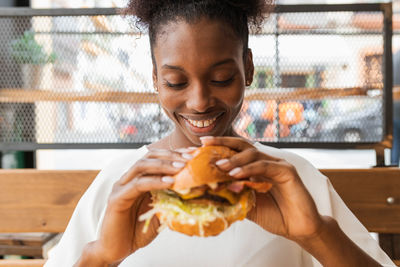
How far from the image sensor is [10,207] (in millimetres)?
1780

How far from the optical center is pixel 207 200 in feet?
3.34

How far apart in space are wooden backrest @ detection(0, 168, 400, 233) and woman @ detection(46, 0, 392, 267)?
A: 1.17 ft

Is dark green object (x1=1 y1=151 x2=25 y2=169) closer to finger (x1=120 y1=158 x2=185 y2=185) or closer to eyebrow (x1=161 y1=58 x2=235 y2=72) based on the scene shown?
eyebrow (x1=161 y1=58 x2=235 y2=72)

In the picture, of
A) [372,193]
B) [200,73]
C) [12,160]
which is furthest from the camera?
[12,160]

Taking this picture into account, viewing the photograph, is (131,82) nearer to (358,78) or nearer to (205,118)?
(205,118)

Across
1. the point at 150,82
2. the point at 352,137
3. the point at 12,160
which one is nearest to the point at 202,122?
the point at 150,82

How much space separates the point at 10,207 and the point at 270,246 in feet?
4.37

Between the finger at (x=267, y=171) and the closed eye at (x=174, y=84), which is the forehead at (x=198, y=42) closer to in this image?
the closed eye at (x=174, y=84)

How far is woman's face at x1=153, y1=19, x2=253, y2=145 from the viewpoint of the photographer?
3.67 ft

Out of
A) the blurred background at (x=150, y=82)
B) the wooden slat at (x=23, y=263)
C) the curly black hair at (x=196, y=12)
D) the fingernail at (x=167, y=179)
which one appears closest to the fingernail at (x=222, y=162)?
the fingernail at (x=167, y=179)

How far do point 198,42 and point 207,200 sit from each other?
1.65ft

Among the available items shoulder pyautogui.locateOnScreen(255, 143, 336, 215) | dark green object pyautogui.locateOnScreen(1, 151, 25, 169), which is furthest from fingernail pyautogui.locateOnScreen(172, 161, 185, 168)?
dark green object pyautogui.locateOnScreen(1, 151, 25, 169)

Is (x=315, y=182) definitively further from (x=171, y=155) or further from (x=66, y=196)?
(x=66, y=196)

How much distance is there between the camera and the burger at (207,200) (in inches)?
36.6
